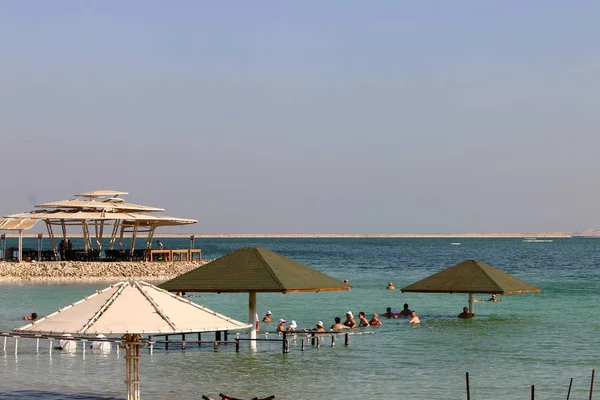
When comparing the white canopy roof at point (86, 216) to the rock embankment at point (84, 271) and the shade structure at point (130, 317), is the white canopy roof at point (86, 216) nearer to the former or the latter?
the rock embankment at point (84, 271)

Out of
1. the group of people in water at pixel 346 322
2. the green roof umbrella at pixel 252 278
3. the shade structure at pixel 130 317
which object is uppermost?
the green roof umbrella at pixel 252 278

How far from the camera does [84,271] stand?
4869 centimetres

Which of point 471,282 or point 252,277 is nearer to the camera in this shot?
point 252,277

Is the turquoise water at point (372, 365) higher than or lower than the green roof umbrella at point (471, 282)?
lower

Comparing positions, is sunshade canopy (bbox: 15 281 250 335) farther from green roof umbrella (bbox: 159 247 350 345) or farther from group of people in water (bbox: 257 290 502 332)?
group of people in water (bbox: 257 290 502 332)

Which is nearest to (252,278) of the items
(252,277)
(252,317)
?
(252,277)

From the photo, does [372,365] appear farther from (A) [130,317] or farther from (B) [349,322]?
(A) [130,317]

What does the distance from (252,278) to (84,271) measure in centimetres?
2893

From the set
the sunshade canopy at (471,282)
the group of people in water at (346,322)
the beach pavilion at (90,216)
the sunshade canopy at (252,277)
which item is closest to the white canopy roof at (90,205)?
the beach pavilion at (90,216)

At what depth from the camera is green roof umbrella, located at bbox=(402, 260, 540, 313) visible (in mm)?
28797

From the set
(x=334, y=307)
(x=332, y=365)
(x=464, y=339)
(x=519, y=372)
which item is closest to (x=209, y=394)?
(x=332, y=365)

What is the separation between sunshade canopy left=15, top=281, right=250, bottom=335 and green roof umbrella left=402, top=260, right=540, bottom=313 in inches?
613

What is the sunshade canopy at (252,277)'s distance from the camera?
21359mm

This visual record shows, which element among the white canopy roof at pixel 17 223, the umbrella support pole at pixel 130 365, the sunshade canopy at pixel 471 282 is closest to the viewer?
the umbrella support pole at pixel 130 365
